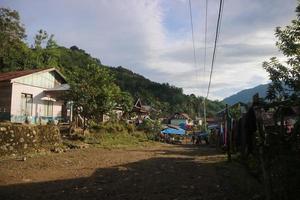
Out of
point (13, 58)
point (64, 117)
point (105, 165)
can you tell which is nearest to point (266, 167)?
point (105, 165)

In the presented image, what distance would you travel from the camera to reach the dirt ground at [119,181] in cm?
1005

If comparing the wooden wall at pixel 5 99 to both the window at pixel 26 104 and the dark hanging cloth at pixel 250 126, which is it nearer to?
the window at pixel 26 104

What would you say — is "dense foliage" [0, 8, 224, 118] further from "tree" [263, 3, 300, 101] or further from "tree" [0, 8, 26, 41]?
"tree" [263, 3, 300, 101]

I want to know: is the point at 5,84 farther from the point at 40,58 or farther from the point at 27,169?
the point at 40,58

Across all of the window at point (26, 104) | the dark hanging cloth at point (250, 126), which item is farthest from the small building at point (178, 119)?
the dark hanging cloth at point (250, 126)

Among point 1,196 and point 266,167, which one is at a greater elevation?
point 266,167

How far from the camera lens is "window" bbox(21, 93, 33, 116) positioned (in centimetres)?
3128

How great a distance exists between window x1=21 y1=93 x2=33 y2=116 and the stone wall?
7.57 m

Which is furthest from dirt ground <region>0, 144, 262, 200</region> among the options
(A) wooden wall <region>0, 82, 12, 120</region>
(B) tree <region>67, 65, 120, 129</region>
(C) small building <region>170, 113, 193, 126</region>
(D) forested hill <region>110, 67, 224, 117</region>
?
(C) small building <region>170, 113, 193, 126</region>

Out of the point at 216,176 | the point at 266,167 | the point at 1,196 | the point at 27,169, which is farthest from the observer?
the point at 27,169

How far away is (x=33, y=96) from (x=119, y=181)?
2192 centimetres

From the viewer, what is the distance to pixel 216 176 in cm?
1348

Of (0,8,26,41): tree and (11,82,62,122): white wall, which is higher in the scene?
(0,8,26,41): tree

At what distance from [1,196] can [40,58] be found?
4507cm
